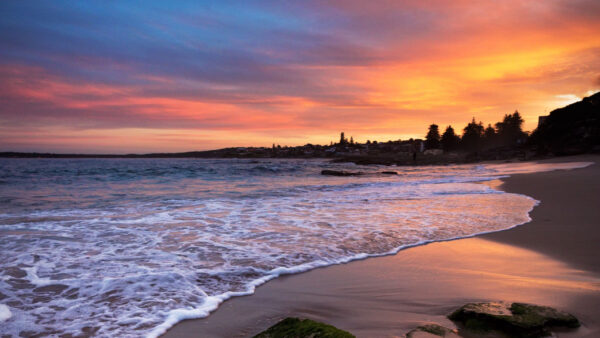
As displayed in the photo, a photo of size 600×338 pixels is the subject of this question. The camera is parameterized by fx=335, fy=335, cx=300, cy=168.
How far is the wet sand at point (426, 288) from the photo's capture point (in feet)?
8.54

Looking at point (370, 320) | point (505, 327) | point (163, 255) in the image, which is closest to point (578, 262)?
point (505, 327)

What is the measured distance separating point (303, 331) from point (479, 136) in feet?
284

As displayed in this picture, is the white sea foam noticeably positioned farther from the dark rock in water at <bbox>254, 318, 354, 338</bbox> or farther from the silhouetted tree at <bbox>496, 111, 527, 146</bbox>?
the silhouetted tree at <bbox>496, 111, 527, 146</bbox>

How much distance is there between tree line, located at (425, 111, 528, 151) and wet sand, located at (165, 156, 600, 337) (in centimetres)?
7685

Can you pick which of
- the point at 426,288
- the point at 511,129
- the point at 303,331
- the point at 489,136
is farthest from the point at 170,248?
the point at 489,136

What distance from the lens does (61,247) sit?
16.5 feet

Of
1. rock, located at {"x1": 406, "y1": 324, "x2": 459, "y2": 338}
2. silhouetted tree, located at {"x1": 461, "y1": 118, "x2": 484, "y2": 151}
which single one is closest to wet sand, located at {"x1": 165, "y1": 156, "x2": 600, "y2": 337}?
rock, located at {"x1": 406, "y1": 324, "x2": 459, "y2": 338}

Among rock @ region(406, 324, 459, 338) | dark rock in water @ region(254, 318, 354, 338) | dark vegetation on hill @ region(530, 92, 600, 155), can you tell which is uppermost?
dark vegetation on hill @ region(530, 92, 600, 155)

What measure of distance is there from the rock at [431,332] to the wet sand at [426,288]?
0.11 metres

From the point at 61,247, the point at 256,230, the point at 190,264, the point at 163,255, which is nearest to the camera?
the point at 190,264

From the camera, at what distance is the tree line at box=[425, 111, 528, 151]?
75.6 m

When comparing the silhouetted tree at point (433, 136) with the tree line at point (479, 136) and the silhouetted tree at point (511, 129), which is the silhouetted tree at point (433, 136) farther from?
the silhouetted tree at point (511, 129)

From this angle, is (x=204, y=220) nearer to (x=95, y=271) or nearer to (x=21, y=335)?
(x=95, y=271)

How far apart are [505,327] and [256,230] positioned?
4.64 meters
